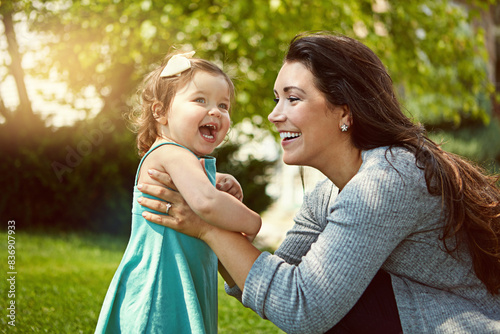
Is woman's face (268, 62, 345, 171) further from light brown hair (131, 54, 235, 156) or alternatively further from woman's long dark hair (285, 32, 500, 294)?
light brown hair (131, 54, 235, 156)

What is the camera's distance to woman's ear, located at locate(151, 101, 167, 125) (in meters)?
2.35

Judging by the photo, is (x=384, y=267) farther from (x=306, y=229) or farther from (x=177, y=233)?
(x=177, y=233)

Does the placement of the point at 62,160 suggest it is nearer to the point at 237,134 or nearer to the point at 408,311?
the point at 237,134

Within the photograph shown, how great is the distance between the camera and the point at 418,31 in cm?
978

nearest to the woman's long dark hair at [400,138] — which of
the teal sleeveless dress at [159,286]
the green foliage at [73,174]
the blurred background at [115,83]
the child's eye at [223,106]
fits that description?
the child's eye at [223,106]

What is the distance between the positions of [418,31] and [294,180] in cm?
558

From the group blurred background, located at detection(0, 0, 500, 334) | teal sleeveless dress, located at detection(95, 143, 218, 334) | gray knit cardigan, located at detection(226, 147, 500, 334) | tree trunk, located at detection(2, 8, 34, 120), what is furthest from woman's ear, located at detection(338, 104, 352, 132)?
tree trunk, located at detection(2, 8, 34, 120)

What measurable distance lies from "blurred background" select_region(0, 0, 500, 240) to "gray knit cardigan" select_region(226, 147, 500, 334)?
13.6 ft

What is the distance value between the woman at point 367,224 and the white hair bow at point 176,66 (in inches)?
17.0

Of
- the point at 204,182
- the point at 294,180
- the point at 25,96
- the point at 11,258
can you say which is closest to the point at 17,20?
the point at 25,96

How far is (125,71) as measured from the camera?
8.46m

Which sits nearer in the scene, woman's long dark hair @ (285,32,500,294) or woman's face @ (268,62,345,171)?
woman's long dark hair @ (285,32,500,294)

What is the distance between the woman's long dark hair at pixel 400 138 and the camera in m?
1.96

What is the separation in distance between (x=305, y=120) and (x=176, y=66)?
0.65 m
